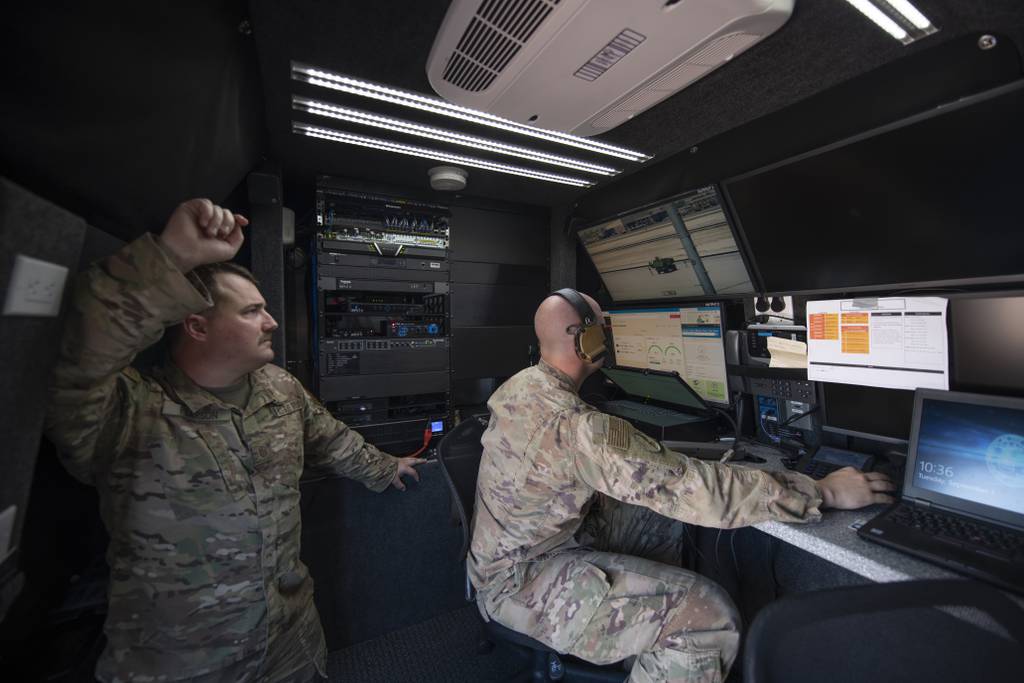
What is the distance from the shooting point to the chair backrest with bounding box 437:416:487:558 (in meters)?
1.42

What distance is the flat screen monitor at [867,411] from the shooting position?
1374 mm

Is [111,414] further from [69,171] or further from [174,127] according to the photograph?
[174,127]

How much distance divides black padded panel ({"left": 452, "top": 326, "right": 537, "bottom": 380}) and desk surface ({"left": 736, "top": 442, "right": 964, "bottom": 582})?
5.25 feet

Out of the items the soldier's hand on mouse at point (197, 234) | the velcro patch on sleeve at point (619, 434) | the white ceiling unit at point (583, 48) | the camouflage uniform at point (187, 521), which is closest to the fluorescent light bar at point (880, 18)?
the white ceiling unit at point (583, 48)

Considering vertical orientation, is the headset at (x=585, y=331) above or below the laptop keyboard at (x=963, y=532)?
above

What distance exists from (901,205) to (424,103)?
152cm

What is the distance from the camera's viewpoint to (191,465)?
3.43 feet

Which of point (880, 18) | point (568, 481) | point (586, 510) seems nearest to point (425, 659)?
point (586, 510)

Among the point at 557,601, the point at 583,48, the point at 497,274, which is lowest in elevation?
the point at 557,601

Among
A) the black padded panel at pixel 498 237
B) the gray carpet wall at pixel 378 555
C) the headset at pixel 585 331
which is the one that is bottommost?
the gray carpet wall at pixel 378 555

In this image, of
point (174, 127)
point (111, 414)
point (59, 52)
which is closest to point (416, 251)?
point (174, 127)

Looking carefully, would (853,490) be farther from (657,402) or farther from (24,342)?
(24,342)

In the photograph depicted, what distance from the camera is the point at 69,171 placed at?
72 cm

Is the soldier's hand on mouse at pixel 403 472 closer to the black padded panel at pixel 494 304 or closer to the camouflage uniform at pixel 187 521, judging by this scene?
the camouflage uniform at pixel 187 521
